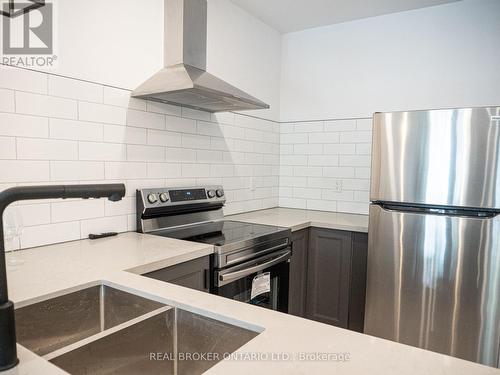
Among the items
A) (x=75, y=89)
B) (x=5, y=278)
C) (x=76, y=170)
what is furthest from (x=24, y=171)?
(x=5, y=278)

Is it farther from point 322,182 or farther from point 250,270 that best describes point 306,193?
point 250,270

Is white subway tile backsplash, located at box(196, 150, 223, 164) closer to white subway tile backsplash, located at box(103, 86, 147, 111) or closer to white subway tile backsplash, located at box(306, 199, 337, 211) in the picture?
white subway tile backsplash, located at box(103, 86, 147, 111)

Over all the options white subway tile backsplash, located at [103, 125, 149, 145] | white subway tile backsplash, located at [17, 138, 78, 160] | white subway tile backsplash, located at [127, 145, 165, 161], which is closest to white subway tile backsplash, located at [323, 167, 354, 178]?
white subway tile backsplash, located at [127, 145, 165, 161]

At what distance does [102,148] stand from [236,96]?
749 millimetres

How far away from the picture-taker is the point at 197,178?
7.72 ft

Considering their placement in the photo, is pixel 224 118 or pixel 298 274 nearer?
pixel 298 274

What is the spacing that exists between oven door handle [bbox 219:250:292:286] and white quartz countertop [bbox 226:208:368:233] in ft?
0.68

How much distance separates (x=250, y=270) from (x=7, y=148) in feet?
4.00

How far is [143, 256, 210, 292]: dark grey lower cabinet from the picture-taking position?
1.39 m

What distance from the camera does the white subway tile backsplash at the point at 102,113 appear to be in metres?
1.68

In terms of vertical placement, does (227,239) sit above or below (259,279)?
above

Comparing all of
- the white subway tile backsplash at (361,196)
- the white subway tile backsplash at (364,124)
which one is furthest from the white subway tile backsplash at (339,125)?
the white subway tile backsplash at (361,196)

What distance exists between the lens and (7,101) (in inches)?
55.4

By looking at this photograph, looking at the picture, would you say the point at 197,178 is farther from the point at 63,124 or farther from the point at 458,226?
the point at 458,226
